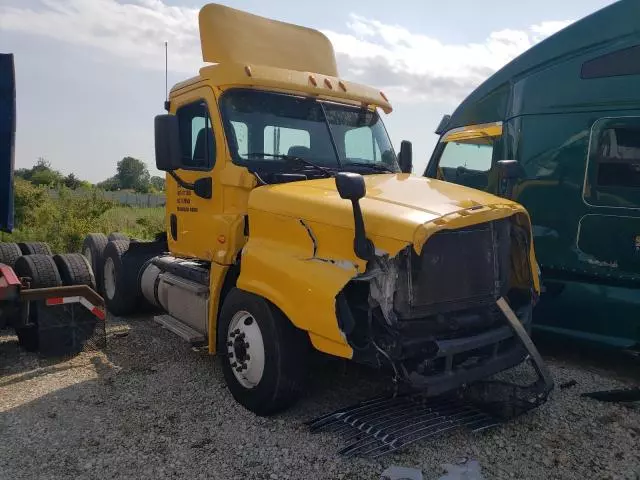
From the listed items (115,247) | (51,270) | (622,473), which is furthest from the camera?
(115,247)

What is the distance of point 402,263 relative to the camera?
360cm

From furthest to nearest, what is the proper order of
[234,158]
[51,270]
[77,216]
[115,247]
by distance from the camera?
[77,216]
[115,247]
[51,270]
[234,158]

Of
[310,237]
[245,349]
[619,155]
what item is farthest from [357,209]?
[619,155]

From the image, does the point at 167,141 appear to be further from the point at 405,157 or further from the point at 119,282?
the point at 119,282

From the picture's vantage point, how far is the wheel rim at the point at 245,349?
4191 mm

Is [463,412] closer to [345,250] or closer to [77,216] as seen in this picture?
[345,250]

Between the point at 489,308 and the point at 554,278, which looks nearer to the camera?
the point at 489,308

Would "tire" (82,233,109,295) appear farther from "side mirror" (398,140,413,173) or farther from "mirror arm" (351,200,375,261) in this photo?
"mirror arm" (351,200,375,261)

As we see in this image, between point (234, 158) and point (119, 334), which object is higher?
point (234, 158)

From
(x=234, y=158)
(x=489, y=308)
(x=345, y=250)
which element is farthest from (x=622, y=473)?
(x=234, y=158)

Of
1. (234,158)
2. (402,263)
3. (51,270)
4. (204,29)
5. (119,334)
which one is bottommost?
(119,334)

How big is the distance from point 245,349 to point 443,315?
1539 mm

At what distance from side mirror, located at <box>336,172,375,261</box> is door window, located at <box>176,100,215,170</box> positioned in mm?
1830

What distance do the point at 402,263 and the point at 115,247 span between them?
4.97 meters
